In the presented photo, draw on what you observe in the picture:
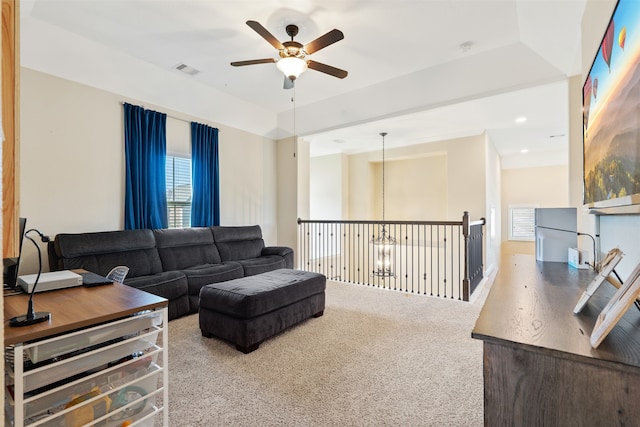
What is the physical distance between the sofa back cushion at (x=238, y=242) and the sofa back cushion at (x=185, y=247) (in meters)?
0.11

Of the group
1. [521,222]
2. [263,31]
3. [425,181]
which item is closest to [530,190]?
[521,222]

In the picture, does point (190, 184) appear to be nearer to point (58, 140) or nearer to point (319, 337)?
Result: point (58, 140)

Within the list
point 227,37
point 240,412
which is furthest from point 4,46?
point 227,37

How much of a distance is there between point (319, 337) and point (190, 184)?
3.09m

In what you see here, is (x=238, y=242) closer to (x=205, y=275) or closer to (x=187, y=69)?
(x=205, y=275)

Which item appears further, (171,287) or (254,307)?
(171,287)

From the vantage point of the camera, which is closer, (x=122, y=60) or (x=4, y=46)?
(x=4, y=46)

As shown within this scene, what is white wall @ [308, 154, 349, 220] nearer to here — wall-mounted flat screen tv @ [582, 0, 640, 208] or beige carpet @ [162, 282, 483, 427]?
beige carpet @ [162, 282, 483, 427]

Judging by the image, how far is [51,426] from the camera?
1.24 m

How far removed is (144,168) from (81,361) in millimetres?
3115

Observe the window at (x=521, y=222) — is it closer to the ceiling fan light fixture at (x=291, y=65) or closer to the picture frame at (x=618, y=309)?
the ceiling fan light fixture at (x=291, y=65)

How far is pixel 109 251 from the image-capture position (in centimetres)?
322

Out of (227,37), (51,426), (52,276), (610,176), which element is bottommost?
(51,426)

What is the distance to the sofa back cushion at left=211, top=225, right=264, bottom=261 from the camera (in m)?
4.39
